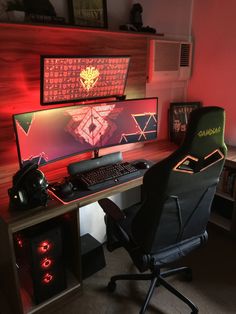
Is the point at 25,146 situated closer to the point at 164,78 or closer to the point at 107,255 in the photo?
the point at 107,255

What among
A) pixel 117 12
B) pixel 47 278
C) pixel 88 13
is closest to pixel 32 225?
pixel 47 278

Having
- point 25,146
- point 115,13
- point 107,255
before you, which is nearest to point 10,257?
point 25,146

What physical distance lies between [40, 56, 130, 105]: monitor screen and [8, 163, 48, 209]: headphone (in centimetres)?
50

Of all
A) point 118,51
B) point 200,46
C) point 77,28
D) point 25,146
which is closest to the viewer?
point 25,146

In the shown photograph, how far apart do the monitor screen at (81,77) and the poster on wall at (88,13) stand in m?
0.29

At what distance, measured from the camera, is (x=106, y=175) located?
1.76 metres

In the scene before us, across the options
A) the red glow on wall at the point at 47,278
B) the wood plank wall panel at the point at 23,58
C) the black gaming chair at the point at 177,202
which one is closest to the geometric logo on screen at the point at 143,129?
the wood plank wall panel at the point at 23,58

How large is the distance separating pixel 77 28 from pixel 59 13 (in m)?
0.16

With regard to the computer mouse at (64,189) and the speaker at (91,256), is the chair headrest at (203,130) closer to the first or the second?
the computer mouse at (64,189)

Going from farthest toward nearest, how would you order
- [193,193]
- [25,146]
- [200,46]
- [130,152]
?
1. [200,46]
2. [130,152]
3. [25,146]
4. [193,193]

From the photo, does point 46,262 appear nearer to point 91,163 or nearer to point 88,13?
point 91,163

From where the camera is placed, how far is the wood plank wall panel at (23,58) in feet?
5.19

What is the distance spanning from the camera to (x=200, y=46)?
8.43 feet

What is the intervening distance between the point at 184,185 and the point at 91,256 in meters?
0.95
